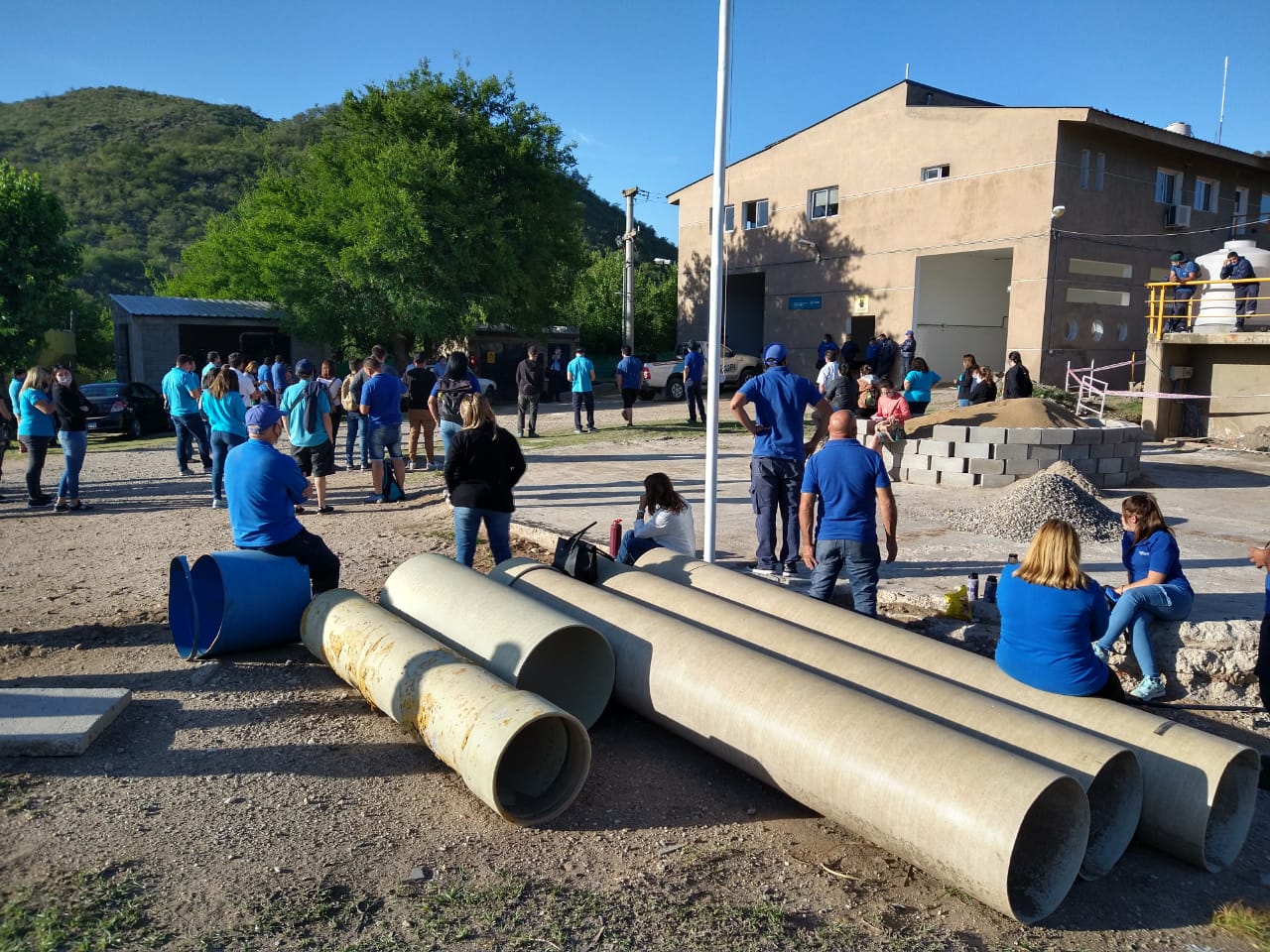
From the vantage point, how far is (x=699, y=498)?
10.7 metres

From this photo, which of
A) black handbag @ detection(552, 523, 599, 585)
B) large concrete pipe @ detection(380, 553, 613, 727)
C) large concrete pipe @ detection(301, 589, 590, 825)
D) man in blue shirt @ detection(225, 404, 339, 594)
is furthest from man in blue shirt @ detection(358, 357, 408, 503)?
large concrete pipe @ detection(301, 589, 590, 825)

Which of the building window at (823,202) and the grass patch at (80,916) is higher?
the building window at (823,202)

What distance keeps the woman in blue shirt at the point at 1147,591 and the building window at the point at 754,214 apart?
27999 mm

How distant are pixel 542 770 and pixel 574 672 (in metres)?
0.77

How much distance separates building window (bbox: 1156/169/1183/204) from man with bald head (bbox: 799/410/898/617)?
25.5m

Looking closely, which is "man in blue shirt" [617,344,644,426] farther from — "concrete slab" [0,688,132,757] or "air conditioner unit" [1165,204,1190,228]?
"air conditioner unit" [1165,204,1190,228]

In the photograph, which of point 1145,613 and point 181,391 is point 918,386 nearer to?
point 1145,613

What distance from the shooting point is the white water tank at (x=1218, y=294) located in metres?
17.8

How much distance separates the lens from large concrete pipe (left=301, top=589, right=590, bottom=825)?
12.6 feet

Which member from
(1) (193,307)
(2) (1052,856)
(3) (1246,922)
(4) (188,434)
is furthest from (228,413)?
(1) (193,307)

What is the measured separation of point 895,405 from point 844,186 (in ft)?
62.5

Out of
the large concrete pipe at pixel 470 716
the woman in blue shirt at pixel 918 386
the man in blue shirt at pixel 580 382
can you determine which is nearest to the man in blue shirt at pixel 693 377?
the man in blue shirt at pixel 580 382

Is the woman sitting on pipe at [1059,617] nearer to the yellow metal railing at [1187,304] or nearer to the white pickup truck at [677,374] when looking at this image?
the yellow metal railing at [1187,304]

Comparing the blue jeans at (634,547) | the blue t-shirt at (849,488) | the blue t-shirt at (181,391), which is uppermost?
the blue t-shirt at (181,391)
